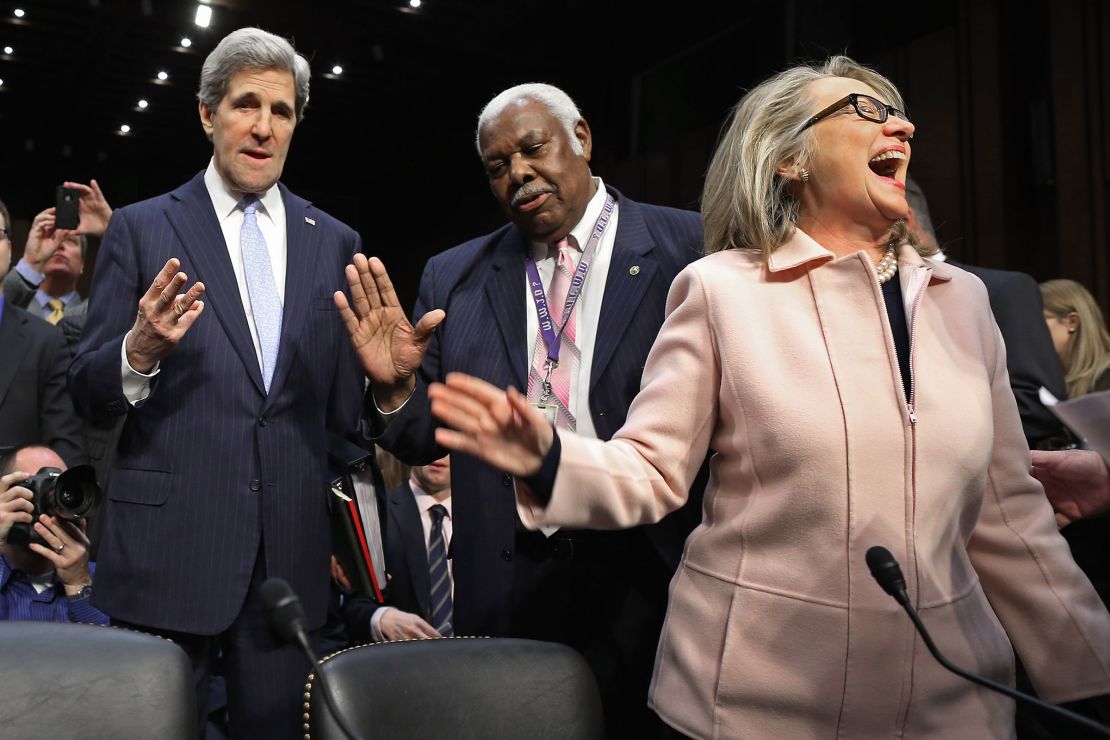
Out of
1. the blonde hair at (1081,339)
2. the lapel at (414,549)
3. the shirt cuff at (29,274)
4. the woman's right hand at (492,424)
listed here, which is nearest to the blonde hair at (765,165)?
the woman's right hand at (492,424)

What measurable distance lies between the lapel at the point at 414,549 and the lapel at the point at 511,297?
4.50 ft

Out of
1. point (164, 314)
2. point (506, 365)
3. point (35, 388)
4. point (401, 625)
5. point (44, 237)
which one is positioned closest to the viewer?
point (164, 314)

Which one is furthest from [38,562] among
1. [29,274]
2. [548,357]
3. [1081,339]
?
[1081,339]

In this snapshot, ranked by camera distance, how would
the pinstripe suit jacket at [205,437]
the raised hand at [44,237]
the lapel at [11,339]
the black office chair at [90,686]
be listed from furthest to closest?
the raised hand at [44,237] < the lapel at [11,339] < the pinstripe suit jacket at [205,437] < the black office chair at [90,686]

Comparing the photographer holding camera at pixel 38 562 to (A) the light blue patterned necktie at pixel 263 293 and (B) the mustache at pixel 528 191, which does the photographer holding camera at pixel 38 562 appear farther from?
(B) the mustache at pixel 528 191

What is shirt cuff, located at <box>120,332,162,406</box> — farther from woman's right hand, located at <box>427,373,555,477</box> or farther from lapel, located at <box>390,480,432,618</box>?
lapel, located at <box>390,480,432,618</box>

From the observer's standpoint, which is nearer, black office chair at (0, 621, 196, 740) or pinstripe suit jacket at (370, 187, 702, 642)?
black office chair at (0, 621, 196, 740)

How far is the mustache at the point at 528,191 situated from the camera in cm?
214

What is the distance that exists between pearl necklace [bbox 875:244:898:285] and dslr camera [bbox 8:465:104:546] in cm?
172

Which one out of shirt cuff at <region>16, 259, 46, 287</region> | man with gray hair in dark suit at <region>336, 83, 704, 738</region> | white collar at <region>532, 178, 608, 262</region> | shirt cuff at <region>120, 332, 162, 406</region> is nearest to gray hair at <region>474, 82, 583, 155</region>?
man with gray hair in dark suit at <region>336, 83, 704, 738</region>

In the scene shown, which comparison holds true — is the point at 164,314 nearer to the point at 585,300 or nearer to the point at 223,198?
the point at 223,198

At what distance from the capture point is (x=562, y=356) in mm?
2049

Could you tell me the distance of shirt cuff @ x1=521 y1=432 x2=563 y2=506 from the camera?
49.5 inches

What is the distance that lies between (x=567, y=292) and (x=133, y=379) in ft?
2.70
